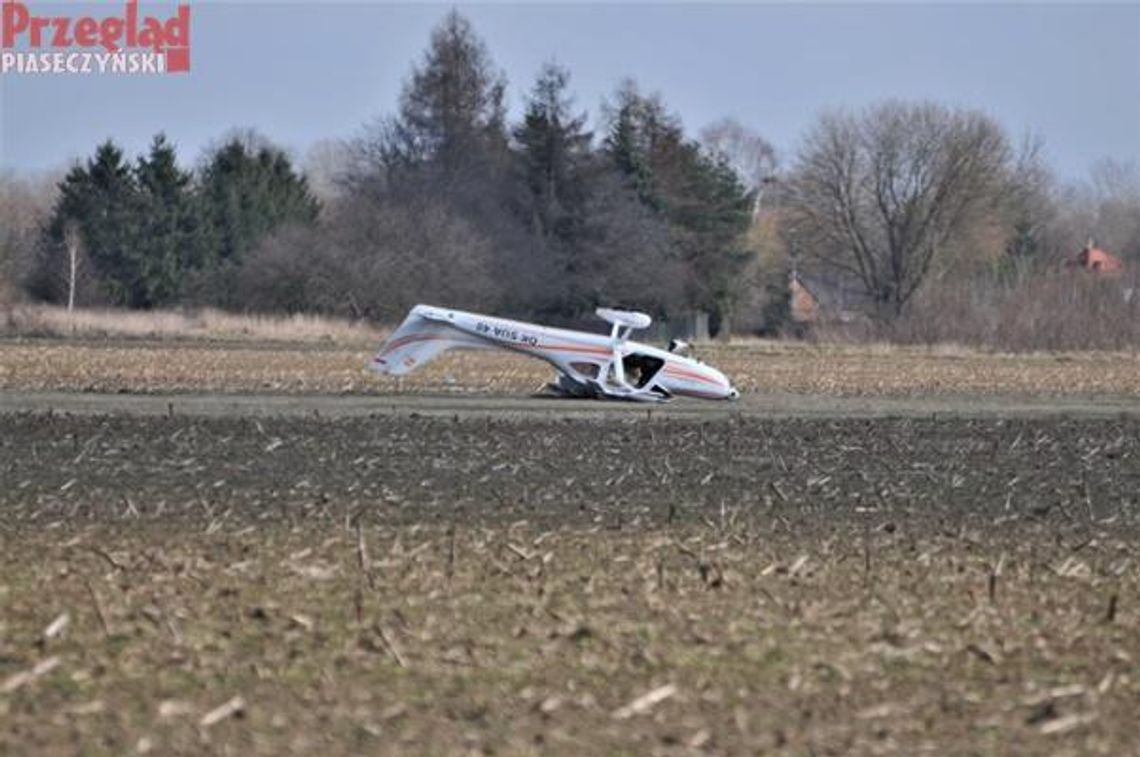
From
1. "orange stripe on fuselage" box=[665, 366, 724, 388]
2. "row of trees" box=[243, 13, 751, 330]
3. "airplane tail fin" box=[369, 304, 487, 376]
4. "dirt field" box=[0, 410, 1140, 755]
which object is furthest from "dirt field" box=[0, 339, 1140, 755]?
"row of trees" box=[243, 13, 751, 330]

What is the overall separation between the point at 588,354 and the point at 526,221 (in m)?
55.3

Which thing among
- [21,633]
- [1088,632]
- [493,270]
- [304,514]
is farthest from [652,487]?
[493,270]

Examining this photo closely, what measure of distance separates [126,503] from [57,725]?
7.47m

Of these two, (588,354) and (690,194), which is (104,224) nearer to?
(690,194)

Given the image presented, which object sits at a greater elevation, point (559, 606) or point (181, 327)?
point (181, 327)

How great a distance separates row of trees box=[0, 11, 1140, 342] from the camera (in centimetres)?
7862

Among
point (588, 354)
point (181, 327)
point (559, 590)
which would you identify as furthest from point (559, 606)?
point (181, 327)

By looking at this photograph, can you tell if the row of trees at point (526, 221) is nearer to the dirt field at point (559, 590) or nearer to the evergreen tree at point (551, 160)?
the evergreen tree at point (551, 160)

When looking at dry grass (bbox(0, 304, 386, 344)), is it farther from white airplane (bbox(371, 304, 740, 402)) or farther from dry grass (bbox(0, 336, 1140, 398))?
white airplane (bbox(371, 304, 740, 402))

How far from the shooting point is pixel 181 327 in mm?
65812

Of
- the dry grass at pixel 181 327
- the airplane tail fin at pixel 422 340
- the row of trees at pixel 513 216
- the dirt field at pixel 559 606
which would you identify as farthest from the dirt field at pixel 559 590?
the row of trees at pixel 513 216

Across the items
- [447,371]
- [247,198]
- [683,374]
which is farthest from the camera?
[247,198]

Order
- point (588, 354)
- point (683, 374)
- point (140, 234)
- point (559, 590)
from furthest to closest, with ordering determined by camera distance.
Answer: point (140, 234) → point (588, 354) → point (683, 374) → point (559, 590)

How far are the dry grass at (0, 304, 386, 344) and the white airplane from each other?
28.2 meters
